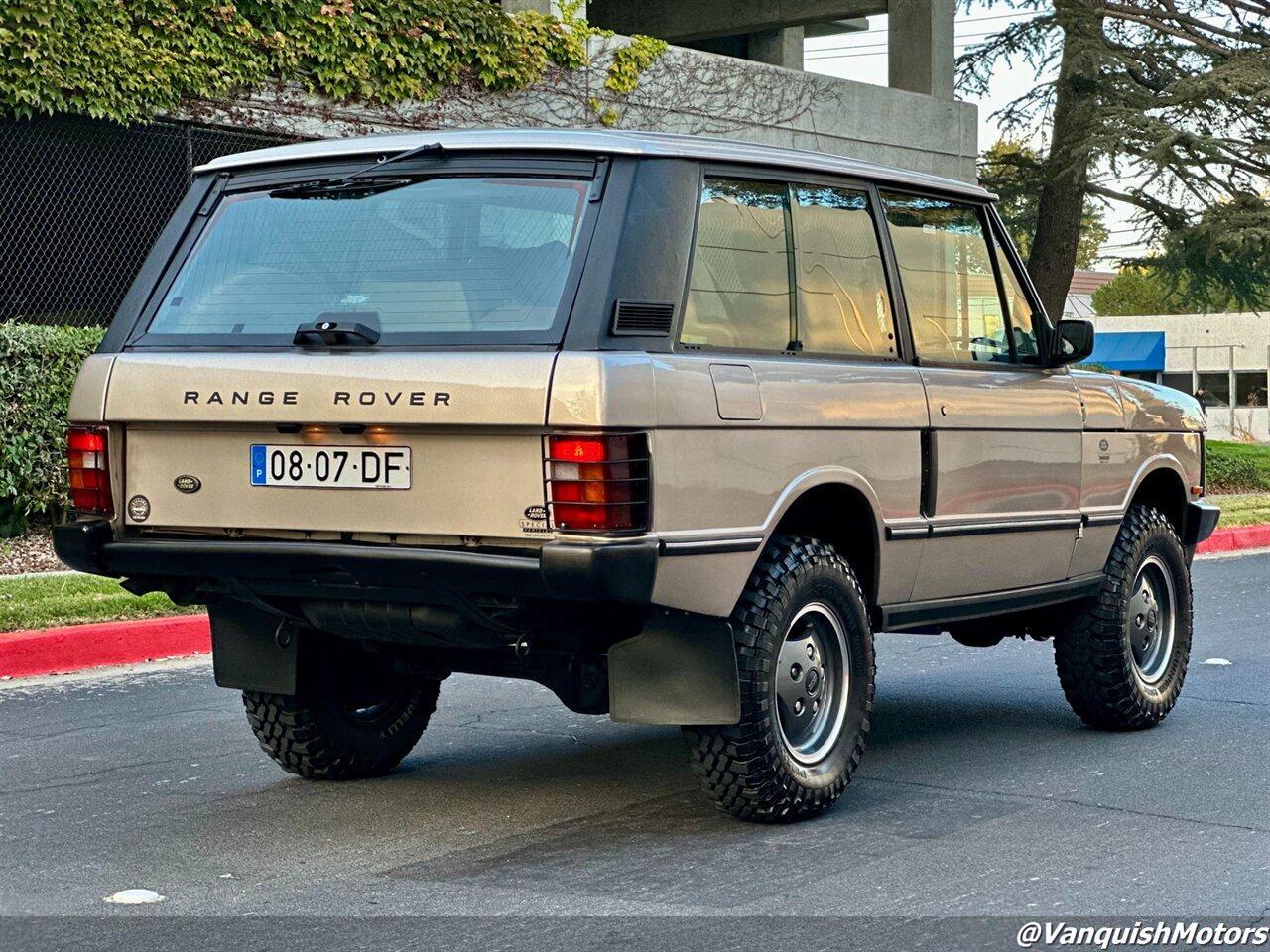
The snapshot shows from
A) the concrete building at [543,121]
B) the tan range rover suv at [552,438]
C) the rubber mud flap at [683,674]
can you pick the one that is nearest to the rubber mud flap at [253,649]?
the tan range rover suv at [552,438]

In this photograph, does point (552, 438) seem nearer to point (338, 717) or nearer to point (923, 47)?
point (338, 717)

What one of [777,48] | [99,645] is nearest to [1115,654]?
[99,645]

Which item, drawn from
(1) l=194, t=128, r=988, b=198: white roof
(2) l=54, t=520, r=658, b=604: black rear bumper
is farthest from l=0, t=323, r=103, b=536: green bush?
(2) l=54, t=520, r=658, b=604: black rear bumper

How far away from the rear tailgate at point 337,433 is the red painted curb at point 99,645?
362 cm

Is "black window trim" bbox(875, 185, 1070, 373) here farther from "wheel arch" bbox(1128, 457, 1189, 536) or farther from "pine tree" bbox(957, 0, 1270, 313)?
"pine tree" bbox(957, 0, 1270, 313)

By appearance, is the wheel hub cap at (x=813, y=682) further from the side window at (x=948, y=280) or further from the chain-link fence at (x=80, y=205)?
the chain-link fence at (x=80, y=205)

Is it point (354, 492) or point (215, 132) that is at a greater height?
point (215, 132)

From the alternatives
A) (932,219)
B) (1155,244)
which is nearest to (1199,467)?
(932,219)

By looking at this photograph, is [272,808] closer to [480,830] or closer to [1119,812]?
[480,830]

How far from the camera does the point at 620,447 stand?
4.68m

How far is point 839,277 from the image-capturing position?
576cm

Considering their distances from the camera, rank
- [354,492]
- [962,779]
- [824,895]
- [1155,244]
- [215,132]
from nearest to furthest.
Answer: [824,895]
[354,492]
[962,779]
[215,132]
[1155,244]

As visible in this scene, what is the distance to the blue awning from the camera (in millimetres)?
46875

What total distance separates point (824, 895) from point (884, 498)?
1.48 m
